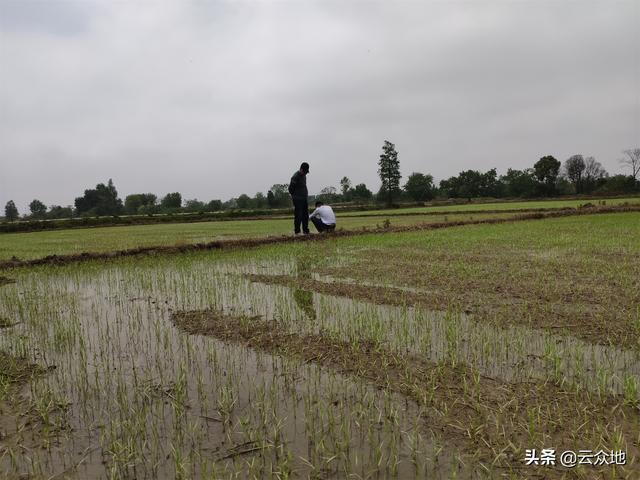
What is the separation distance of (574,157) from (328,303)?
77.4 meters

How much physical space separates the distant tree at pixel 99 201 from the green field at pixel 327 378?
2819 inches

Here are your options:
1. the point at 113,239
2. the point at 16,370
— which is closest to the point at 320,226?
the point at 113,239

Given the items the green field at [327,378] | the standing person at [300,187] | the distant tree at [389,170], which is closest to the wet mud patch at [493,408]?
the green field at [327,378]

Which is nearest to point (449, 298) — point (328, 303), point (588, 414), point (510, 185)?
point (328, 303)

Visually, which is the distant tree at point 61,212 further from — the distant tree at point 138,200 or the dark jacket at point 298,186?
the dark jacket at point 298,186

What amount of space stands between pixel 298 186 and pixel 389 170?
46446 millimetres

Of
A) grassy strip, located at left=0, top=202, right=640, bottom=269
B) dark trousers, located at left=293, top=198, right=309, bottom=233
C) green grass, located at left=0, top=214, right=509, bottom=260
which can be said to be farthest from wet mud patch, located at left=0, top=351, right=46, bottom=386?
dark trousers, located at left=293, top=198, right=309, bottom=233

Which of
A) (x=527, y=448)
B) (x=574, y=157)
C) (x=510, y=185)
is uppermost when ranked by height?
(x=574, y=157)

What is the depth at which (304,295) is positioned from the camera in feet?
18.7

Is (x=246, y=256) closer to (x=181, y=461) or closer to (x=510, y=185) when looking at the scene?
(x=181, y=461)

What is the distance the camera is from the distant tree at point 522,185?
61375mm

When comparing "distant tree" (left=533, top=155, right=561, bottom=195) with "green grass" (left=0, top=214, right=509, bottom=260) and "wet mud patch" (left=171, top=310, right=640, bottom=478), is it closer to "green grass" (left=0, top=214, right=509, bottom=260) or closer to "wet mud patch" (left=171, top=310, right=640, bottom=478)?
"green grass" (left=0, top=214, right=509, bottom=260)

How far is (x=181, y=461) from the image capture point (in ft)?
6.73

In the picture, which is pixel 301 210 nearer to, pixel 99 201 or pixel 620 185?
pixel 620 185
